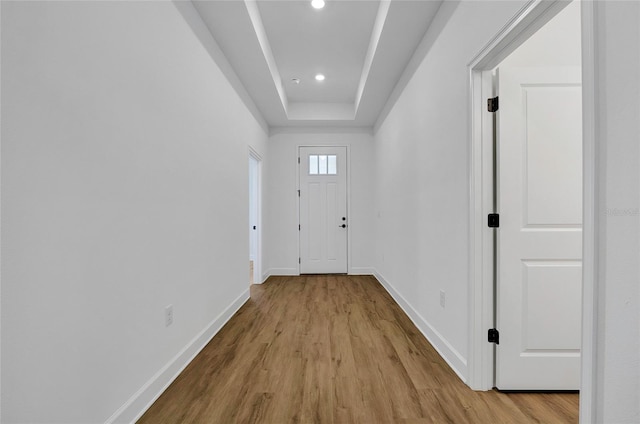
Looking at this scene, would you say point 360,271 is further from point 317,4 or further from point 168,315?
point 317,4

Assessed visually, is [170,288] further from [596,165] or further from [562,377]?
[562,377]

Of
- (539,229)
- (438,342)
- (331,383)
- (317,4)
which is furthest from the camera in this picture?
(317,4)

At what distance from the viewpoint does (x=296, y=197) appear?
5.04 metres

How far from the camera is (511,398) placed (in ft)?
5.29

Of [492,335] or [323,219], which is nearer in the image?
[492,335]

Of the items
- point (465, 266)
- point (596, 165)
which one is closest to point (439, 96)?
point (465, 266)

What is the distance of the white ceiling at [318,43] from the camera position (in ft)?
7.47

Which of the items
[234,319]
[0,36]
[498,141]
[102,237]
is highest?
[0,36]

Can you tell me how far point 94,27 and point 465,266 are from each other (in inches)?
89.6

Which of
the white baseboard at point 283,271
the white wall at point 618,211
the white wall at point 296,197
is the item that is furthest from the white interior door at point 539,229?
the white baseboard at point 283,271

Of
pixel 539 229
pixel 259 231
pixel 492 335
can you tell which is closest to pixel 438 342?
pixel 492 335

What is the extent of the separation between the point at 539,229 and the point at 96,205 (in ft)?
7.54

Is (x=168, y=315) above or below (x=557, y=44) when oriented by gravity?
below

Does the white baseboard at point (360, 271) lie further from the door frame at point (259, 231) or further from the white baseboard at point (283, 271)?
the door frame at point (259, 231)
